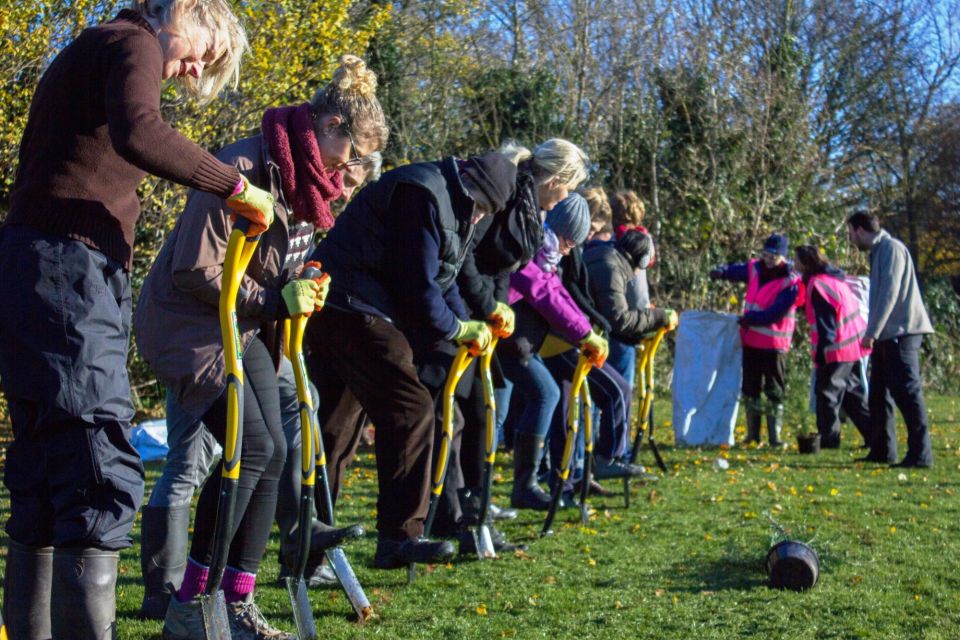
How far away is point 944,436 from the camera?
1212 cm

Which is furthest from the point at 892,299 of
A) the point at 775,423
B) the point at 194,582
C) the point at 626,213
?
the point at 194,582

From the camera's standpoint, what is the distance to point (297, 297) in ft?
12.4

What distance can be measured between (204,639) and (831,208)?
17.0m

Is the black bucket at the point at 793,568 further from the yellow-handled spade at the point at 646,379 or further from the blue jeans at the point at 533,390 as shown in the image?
the yellow-handled spade at the point at 646,379

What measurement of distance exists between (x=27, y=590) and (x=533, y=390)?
395cm

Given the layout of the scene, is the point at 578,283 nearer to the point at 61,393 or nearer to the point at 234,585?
the point at 234,585

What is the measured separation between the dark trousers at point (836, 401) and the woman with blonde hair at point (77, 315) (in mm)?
8765

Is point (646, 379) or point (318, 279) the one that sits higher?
point (318, 279)

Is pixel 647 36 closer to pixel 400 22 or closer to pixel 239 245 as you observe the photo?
pixel 400 22

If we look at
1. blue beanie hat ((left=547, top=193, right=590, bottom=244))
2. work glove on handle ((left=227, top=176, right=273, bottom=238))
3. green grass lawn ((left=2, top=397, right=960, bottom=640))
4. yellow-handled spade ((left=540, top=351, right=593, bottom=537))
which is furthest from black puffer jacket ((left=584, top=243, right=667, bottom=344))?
work glove on handle ((left=227, top=176, right=273, bottom=238))

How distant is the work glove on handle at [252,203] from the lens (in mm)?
3176

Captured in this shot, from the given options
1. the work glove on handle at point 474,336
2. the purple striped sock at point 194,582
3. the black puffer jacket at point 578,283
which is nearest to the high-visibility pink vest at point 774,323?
the black puffer jacket at point 578,283

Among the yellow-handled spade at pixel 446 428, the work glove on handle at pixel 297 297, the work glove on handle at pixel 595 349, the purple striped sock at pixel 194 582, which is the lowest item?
the purple striped sock at pixel 194 582

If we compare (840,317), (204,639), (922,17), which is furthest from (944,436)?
(922,17)
